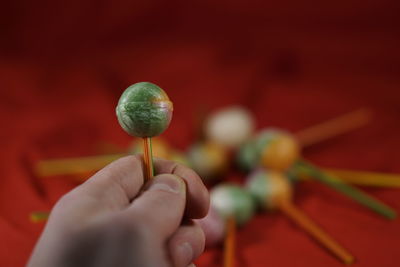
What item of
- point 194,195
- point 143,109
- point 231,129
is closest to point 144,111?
point 143,109

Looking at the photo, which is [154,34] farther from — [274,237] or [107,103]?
[274,237]

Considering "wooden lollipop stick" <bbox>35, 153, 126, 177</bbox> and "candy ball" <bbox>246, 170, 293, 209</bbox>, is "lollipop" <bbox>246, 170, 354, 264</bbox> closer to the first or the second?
"candy ball" <bbox>246, 170, 293, 209</bbox>

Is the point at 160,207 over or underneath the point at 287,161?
over

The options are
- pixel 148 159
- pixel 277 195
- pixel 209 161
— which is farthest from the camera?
pixel 209 161

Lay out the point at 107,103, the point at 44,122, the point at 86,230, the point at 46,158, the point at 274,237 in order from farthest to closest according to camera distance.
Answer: the point at 107,103 < the point at 44,122 < the point at 46,158 < the point at 274,237 < the point at 86,230

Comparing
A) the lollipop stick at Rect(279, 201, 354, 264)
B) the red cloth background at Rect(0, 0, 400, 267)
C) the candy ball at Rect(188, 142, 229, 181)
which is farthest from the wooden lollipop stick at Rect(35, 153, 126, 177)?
the lollipop stick at Rect(279, 201, 354, 264)

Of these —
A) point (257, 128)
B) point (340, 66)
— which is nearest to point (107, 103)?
point (257, 128)

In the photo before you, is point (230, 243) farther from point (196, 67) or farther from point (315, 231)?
point (196, 67)

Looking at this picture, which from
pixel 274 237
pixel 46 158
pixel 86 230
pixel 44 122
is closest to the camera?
pixel 86 230
